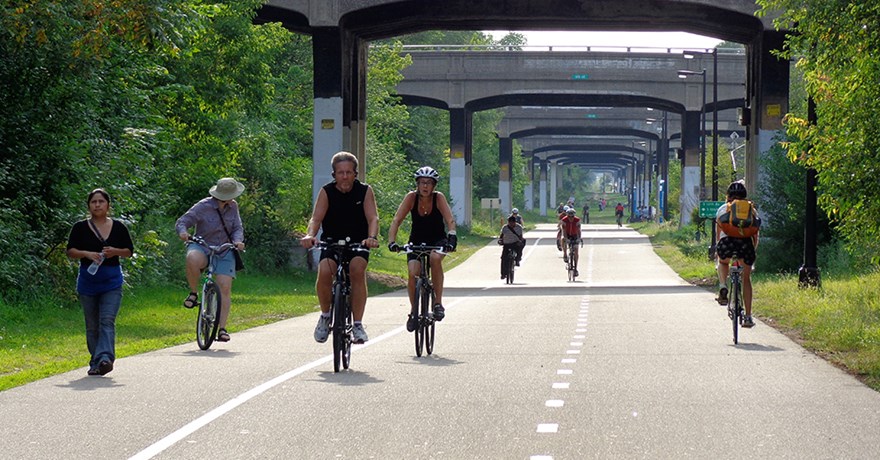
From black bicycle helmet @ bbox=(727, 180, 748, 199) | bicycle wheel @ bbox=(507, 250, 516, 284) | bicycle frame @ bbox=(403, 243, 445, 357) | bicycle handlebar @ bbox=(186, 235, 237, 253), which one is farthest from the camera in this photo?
bicycle wheel @ bbox=(507, 250, 516, 284)

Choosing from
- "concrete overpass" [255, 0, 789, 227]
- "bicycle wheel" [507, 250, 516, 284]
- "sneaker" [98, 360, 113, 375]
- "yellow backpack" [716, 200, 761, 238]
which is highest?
"concrete overpass" [255, 0, 789, 227]

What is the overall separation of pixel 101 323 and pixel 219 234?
10.3 feet

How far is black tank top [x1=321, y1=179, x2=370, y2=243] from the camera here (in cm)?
1309

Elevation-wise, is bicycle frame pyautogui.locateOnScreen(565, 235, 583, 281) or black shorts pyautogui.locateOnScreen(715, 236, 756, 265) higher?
black shorts pyautogui.locateOnScreen(715, 236, 756, 265)

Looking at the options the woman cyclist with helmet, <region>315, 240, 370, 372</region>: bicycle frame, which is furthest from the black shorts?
<region>315, 240, 370, 372</region>: bicycle frame

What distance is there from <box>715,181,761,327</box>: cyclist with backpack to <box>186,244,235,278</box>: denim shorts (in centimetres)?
567

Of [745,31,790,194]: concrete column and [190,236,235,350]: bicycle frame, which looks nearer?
[190,236,235,350]: bicycle frame

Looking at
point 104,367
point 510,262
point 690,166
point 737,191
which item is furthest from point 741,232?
point 690,166

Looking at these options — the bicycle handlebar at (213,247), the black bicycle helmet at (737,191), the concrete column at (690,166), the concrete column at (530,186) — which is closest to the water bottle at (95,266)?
the bicycle handlebar at (213,247)

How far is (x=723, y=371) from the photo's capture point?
1329cm

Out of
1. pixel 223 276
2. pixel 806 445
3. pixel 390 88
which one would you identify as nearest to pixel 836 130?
pixel 223 276

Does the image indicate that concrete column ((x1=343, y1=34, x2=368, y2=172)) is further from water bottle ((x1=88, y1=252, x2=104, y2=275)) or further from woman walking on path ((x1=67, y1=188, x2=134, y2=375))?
Result: water bottle ((x1=88, y1=252, x2=104, y2=275))

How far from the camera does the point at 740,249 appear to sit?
673 inches

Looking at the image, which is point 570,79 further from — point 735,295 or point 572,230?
point 735,295
